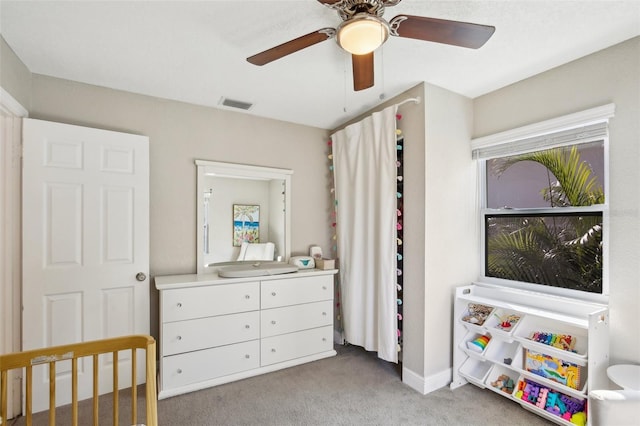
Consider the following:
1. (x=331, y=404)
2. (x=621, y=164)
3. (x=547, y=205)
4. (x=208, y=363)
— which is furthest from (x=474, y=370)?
(x=208, y=363)

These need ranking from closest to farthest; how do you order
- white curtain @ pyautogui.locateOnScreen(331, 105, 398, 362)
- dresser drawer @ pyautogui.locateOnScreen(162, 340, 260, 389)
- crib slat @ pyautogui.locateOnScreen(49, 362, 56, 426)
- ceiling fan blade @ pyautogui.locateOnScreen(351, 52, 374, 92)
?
1. crib slat @ pyautogui.locateOnScreen(49, 362, 56, 426)
2. ceiling fan blade @ pyautogui.locateOnScreen(351, 52, 374, 92)
3. dresser drawer @ pyautogui.locateOnScreen(162, 340, 260, 389)
4. white curtain @ pyautogui.locateOnScreen(331, 105, 398, 362)

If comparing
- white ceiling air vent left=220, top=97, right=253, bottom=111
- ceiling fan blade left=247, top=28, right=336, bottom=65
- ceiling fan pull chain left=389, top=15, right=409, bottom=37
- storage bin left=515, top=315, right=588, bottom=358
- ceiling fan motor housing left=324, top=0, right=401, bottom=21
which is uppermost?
white ceiling air vent left=220, top=97, right=253, bottom=111

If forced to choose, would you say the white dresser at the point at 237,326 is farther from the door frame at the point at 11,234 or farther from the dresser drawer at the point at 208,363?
the door frame at the point at 11,234

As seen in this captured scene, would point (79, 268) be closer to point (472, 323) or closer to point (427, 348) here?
point (427, 348)

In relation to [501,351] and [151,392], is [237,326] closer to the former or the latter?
[151,392]

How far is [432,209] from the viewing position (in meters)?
2.48

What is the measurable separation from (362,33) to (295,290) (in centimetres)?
217

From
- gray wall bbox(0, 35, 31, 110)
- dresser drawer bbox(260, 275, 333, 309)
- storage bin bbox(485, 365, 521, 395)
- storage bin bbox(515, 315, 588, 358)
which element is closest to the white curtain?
dresser drawer bbox(260, 275, 333, 309)

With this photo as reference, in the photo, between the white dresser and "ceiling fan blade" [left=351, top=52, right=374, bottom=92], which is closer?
"ceiling fan blade" [left=351, top=52, right=374, bottom=92]

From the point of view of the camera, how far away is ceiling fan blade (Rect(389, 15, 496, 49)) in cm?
130

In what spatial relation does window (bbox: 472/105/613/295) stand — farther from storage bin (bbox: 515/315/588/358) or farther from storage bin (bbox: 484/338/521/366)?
storage bin (bbox: 484/338/521/366)

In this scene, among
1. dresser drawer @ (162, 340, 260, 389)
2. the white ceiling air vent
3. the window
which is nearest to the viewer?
the window

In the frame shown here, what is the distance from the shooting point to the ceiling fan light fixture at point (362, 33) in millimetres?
1291

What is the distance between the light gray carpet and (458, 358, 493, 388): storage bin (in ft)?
0.33
